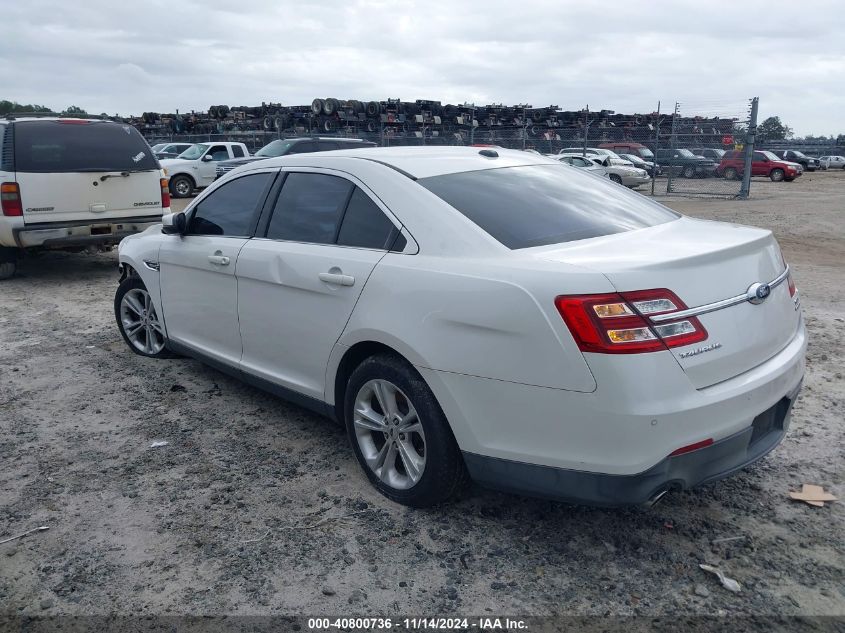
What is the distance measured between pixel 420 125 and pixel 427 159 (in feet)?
83.0

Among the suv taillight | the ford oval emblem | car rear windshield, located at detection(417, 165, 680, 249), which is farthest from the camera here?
car rear windshield, located at detection(417, 165, 680, 249)

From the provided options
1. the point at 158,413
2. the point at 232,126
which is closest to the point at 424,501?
the point at 158,413

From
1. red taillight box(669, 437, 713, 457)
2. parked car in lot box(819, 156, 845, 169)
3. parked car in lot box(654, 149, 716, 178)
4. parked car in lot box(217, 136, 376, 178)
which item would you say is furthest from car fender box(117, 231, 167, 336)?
parked car in lot box(819, 156, 845, 169)

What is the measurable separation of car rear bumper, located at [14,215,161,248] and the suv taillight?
288 inches

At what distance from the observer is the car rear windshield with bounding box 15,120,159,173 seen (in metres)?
8.08

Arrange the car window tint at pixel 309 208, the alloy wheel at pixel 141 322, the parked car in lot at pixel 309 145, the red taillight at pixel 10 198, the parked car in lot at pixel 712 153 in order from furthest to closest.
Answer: the parked car in lot at pixel 712 153
the parked car in lot at pixel 309 145
the red taillight at pixel 10 198
the alloy wheel at pixel 141 322
the car window tint at pixel 309 208

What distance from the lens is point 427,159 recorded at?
148 inches

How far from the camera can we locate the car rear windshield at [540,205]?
317cm

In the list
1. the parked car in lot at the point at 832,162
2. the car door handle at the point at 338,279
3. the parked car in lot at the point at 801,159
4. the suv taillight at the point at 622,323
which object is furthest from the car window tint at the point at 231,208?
the parked car in lot at the point at 832,162

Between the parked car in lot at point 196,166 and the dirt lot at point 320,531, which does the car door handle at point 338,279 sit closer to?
the dirt lot at point 320,531

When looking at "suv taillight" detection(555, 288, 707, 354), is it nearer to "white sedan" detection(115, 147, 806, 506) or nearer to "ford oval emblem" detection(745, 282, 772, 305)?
"white sedan" detection(115, 147, 806, 506)

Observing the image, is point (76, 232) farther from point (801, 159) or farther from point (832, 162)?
point (832, 162)

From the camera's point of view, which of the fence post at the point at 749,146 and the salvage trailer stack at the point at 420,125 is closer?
the fence post at the point at 749,146

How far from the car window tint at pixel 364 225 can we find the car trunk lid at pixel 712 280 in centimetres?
82
